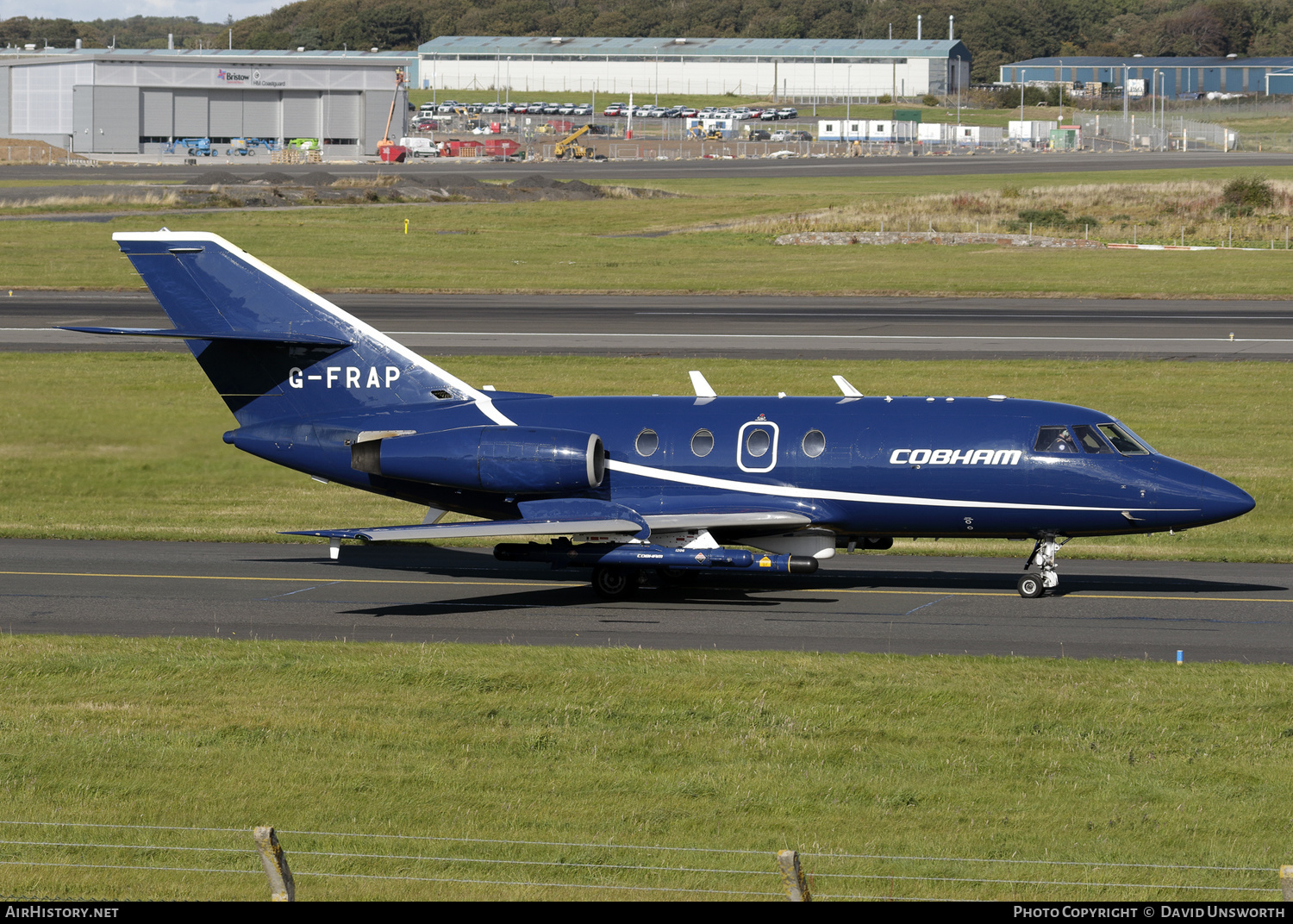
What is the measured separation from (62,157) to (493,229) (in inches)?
3354

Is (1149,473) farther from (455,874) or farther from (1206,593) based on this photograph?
(455,874)

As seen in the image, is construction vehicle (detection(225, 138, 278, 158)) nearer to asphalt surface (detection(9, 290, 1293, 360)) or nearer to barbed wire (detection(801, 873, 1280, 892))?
asphalt surface (detection(9, 290, 1293, 360))

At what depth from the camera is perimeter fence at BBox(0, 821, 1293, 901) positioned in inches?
472

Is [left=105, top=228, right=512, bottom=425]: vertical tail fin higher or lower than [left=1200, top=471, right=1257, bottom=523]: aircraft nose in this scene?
higher

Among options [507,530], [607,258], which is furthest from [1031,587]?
[607,258]

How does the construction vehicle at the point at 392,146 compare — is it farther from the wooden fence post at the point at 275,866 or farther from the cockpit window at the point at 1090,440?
the wooden fence post at the point at 275,866

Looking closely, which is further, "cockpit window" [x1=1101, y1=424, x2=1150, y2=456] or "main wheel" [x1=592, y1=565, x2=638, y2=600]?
"main wheel" [x1=592, y1=565, x2=638, y2=600]

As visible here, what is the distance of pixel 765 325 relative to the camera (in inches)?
2334

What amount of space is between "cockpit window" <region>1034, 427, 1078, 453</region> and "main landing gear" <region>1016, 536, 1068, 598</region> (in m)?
1.64

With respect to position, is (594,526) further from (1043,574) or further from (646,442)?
(1043,574)

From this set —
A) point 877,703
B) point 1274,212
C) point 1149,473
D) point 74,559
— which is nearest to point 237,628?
point 74,559

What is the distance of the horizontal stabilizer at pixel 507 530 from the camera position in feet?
80.3

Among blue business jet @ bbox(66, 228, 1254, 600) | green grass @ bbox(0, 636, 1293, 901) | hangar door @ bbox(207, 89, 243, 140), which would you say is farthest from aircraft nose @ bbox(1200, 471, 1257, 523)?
hangar door @ bbox(207, 89, 243, 140)

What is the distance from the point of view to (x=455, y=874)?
1257cm
